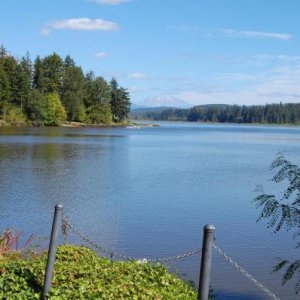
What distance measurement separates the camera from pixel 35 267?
870 centimetres

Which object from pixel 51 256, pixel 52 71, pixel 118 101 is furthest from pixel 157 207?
pixel 118 101

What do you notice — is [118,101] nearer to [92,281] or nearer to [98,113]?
[98,113]

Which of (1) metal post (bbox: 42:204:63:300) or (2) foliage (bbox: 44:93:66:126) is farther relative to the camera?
(2) foliage (bbox: 44:93:66:126)

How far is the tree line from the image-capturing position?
117 m

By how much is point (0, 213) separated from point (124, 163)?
86.1 ft

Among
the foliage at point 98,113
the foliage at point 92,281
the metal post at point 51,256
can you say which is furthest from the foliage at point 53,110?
the metal post at point 51,256

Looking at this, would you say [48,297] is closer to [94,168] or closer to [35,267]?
[35,267]

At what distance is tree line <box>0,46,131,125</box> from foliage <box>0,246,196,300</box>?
4249 inches

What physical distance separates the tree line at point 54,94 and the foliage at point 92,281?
10792cm

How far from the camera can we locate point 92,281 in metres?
8.17

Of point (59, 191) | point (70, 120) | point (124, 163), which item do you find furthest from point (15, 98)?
point (59, 191)

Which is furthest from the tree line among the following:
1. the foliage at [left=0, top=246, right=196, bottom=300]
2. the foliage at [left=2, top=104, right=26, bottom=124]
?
the foliage at [left=0, top=246, right=196, bottom=300]

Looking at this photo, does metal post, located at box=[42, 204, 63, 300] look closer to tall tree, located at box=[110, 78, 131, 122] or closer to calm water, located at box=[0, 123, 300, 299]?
calm water, located at box=[0, 123, 300, 299]

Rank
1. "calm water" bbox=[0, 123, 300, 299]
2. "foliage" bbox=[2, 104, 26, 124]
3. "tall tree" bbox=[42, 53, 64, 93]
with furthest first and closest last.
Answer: "tall tree" bbox=[42, 53, 64, 93] → "foliage" bbox=[2, 104, 26, 124] → "calm water" bbox=[0, 123, 300, 299]
